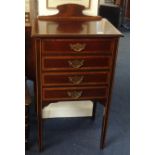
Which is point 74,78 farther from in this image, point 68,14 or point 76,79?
point 68,14

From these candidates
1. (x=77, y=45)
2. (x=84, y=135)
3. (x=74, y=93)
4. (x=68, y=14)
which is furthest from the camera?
(x=84, y=135)

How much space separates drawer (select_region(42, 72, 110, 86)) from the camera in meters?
1.58

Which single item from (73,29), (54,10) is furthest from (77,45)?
(54,10)

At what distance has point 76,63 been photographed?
1582 mm

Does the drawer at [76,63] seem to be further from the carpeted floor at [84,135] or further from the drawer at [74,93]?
the carpeted floor at [84,135]

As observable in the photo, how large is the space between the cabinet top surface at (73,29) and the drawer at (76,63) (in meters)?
0.13

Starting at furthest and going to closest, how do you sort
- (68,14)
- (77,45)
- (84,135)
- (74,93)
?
(84,135) → (68,14) → (74,93) → (77,45)

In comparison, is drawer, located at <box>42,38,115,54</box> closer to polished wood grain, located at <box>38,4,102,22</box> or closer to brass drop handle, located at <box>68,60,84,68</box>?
brass drop handle, located at <box>68,60,84,68</box>

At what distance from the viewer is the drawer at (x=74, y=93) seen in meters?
1.63

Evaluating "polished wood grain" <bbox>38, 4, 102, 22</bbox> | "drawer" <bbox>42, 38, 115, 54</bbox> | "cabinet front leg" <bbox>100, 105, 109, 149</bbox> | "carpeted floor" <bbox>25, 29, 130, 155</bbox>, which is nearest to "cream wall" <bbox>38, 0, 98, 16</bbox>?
"polished wood grain" <bbox>38, 4, 102, 22</bbox>

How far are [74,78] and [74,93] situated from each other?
0.33 feet

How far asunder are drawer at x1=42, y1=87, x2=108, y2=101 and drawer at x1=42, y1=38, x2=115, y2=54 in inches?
9.1

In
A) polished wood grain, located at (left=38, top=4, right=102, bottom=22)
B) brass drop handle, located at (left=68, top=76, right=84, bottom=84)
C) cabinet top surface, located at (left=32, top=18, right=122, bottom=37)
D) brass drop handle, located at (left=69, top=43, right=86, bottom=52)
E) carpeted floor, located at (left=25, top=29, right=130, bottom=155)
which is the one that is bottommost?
carpeted floor, located at (left=25, top=29, right=130, bottom=155)

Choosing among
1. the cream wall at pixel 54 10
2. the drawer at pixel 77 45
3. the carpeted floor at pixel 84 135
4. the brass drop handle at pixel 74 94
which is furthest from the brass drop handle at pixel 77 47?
the carpeted floor at pixel 84 135
